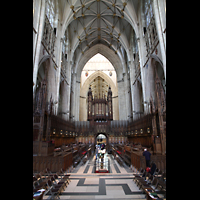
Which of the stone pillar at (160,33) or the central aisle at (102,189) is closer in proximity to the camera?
the central aisle at (102,189)

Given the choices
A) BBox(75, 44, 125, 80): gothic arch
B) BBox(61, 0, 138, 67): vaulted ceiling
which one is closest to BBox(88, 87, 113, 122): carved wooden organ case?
BBox(75, 44, 125, 80): gothic arch

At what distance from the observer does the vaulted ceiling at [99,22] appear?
62.2 feet

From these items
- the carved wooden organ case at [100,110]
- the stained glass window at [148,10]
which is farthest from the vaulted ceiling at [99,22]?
the carved wooden organ case at [100,110]

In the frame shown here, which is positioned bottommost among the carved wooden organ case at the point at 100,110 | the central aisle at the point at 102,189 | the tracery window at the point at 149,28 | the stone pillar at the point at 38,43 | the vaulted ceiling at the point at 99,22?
the central aisle at the point at 102,189

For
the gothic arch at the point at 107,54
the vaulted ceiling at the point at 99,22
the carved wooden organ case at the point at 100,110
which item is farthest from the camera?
the gothic arch at the point at 107,54

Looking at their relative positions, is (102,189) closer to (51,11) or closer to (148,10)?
(148,10)

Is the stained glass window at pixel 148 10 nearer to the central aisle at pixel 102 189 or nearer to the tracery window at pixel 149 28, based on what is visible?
the tracery window at pixel 149 28

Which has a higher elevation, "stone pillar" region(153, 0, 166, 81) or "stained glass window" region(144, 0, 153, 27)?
"stained glass window" region(144, 0, 153, 27)

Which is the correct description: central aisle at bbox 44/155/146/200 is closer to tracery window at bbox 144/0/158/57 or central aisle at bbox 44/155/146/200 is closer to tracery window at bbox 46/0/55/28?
tracery window at bbox 144/0/158/57

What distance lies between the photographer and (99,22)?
24500 mm

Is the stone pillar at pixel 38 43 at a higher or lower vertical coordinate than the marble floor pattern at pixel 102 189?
higher

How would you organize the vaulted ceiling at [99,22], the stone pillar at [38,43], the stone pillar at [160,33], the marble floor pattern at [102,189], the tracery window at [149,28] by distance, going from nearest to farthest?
1. the marble floor pattern at [102,189]
2. the stone pillar at [160,33]
3. the stone pillar at [38,43]
4. the tracery window at [149,28]
5. the vaulted ceiling at [99,22]

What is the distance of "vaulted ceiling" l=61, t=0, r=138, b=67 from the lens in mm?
18953
